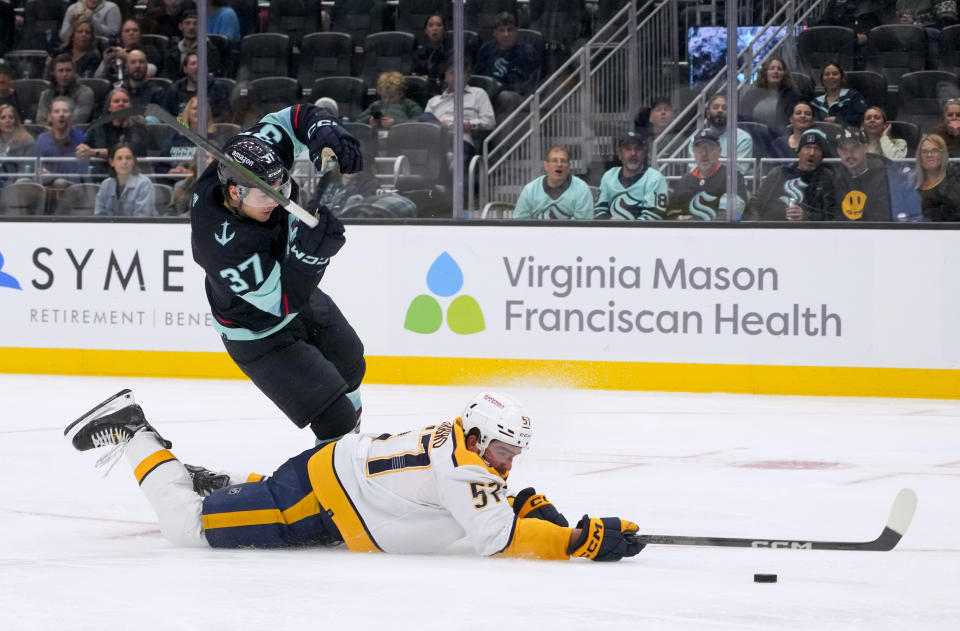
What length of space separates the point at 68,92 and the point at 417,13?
2.51 m

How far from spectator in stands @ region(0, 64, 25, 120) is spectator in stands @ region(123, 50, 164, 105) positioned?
31.6 inches

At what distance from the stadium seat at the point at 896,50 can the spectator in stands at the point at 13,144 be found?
211 inches

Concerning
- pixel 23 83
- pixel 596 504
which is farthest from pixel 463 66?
pixel 596 504

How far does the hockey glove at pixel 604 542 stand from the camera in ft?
11.8

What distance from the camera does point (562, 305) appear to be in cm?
857

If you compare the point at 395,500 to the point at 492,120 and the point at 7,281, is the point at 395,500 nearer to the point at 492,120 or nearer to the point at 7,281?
the point at 492,120

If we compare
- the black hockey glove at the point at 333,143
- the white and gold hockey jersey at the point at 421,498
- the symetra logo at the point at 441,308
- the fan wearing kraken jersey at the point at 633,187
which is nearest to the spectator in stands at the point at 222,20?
the symetra logo at the point at 441,308

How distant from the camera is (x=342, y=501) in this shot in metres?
3.76

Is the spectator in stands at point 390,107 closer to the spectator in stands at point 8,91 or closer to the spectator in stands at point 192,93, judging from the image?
the spectator in stands at point 192,93

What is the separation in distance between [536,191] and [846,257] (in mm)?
1827

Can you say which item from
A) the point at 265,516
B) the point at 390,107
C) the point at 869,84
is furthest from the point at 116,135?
the point at 265,516

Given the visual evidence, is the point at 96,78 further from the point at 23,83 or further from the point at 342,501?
the point at 342,501

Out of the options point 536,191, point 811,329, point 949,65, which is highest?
point 949,65

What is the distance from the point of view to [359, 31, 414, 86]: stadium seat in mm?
9023
